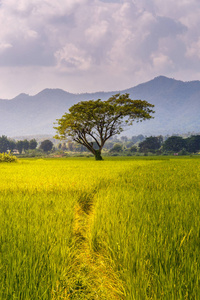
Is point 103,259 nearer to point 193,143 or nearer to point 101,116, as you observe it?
point 101,116

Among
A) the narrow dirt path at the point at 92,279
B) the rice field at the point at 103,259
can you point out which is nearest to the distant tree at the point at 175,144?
the rice field at the point at 103,259

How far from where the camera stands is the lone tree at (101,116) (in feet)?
91.8

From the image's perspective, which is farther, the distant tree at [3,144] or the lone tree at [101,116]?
the distant tree at [3,144]

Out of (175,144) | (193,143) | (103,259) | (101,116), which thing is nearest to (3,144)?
(175,144)

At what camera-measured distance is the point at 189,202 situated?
3.94m

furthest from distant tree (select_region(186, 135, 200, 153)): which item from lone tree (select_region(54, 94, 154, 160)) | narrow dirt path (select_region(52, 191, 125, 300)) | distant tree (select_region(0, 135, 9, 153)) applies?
distant tree (select_region(0, 135, 9, 153))

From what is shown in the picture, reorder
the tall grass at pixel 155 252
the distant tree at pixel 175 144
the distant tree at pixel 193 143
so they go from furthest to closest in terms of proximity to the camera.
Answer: the distant tree at pixel 175 144 → the distant tree at pixel 193 143 → the tall grass at pixel 155 252

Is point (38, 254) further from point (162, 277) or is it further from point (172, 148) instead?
point (172, 148)

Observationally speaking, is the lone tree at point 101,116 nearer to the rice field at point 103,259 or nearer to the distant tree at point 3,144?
the rice field at point 103,259

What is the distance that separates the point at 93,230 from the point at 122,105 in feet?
91.1

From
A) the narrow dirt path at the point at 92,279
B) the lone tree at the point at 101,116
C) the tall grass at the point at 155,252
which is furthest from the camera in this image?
the lone tree at the point at 101,116

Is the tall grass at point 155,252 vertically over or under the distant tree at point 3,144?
under

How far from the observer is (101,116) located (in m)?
29.5

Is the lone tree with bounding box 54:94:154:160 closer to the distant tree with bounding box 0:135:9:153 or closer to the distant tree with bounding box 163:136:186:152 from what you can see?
the distant tree with bounding box 163:136:186:152
